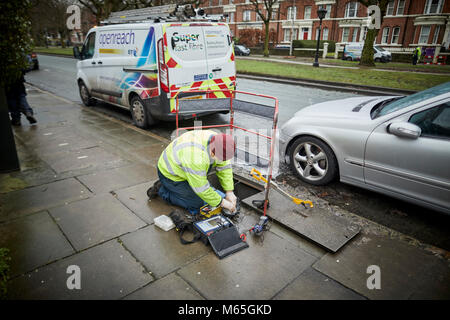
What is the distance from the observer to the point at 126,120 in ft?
26.3

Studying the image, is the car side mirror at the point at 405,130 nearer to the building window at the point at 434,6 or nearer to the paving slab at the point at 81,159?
the paving slab at the point at 81,159

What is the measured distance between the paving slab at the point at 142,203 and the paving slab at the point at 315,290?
177 cm

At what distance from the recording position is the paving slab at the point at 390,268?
260 cm

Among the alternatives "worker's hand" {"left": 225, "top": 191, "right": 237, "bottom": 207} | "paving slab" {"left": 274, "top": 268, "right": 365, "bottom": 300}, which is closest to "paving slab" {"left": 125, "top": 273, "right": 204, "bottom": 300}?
"paving slab" {"left": 274, "top": 268, "right": 365, "bottom": 300}

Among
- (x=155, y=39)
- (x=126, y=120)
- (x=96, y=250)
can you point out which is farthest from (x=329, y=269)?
(x=126, y=120)

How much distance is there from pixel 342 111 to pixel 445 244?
203 cm

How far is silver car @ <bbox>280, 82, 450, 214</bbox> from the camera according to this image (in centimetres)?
323

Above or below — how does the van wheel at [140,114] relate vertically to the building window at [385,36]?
below

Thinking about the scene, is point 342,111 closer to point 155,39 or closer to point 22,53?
point 155,39

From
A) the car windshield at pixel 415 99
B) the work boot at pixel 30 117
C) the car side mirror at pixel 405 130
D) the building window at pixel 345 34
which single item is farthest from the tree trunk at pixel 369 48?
the building window at pixel 345 34

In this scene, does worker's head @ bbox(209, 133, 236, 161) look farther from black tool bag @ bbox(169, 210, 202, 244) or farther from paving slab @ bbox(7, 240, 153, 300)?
paving slab @ bbox(7, 240, 153, 300)

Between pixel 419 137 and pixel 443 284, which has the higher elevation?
pixel 419 137

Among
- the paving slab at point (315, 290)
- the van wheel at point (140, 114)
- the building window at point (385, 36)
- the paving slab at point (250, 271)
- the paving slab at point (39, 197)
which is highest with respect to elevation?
the building window at point (385, 36)

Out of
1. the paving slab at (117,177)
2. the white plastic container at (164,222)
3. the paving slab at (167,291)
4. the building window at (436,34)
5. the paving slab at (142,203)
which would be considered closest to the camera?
the paving slab at (167,291)
